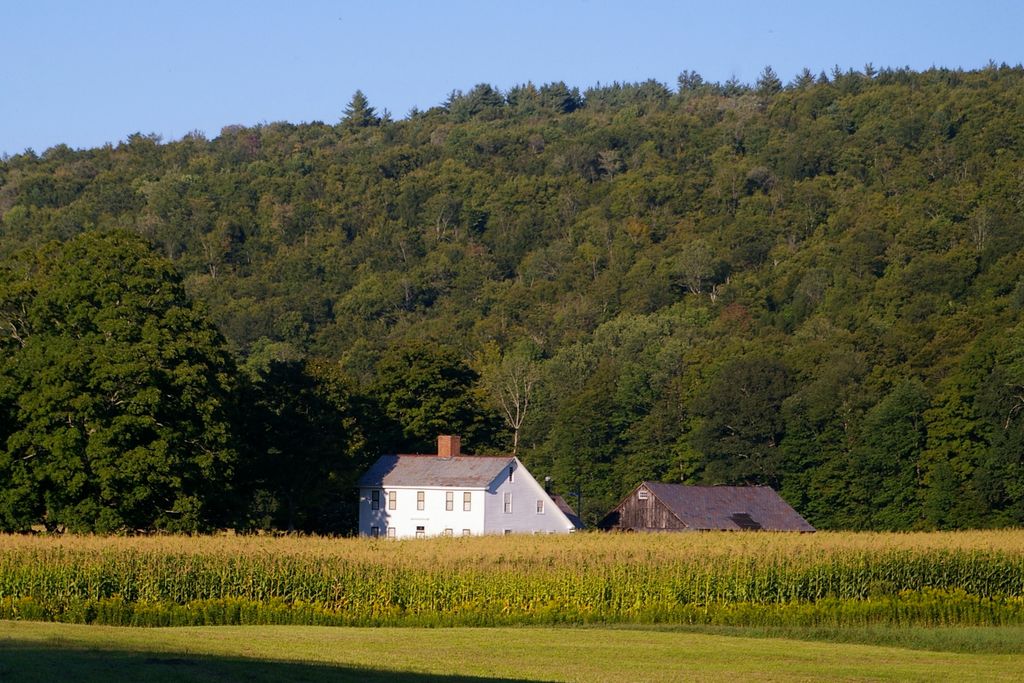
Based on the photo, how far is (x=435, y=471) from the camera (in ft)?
266

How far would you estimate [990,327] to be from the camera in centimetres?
10775

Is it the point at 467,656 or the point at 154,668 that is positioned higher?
the point at 154,668

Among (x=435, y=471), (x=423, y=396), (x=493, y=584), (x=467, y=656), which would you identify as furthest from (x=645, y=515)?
(x=467, y=656)

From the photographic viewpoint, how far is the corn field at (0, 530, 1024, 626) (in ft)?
125

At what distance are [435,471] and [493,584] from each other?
41.1m

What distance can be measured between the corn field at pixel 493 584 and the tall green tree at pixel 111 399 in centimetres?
1416

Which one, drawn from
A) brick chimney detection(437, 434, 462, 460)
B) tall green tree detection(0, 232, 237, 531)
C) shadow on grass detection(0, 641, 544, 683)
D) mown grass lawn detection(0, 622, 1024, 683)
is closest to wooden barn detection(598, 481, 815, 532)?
brick chimney detection(437, 434, 462, 460)

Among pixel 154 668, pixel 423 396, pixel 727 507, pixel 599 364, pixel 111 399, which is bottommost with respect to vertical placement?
pixel 154 668

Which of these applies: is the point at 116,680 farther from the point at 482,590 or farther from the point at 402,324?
the point at 402,324

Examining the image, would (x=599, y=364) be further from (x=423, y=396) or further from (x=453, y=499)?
(x=453, y=499)

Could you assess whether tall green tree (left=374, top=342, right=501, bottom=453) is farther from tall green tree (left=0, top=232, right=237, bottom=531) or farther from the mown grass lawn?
the mown grass lawn

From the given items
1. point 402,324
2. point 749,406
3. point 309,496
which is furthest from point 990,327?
point 402,324

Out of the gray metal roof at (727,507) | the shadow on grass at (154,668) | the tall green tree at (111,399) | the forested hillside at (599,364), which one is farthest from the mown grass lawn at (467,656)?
the gray metal roof at (727,507)

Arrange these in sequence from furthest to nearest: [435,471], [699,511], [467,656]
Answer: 1. [435,471]
2. [699,511]
3. [467,656]
